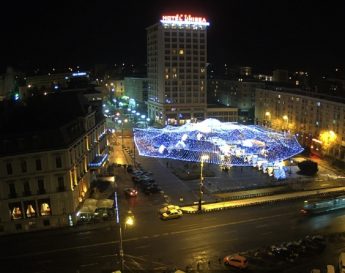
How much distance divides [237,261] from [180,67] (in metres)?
92.4

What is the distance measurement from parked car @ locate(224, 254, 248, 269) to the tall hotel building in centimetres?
8806

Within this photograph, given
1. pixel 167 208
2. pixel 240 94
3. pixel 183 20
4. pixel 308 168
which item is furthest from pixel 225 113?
pixel 167 208

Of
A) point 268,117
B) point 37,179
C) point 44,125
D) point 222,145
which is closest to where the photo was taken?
point 37,179

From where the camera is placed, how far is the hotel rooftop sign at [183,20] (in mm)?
116125

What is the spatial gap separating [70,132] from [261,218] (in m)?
27.4

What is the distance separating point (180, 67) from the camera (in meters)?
121

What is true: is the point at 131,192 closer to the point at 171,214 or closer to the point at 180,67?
the point at 171,214

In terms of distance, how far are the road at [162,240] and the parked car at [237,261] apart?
1425mm

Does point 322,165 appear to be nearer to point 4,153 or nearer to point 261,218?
point 261,218

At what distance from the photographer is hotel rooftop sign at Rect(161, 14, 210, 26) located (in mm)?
116125

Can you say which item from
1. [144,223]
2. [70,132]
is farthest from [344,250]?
[70,132]

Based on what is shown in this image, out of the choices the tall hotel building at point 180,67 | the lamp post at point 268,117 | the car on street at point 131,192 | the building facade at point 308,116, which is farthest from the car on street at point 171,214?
the tall hotel building at point 180,67

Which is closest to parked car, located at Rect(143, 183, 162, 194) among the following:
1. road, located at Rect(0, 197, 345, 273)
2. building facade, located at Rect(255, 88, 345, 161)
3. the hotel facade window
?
road, located at Rect(0, 197, 345, 273)

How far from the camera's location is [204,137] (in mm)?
81812
